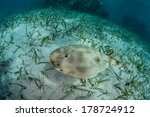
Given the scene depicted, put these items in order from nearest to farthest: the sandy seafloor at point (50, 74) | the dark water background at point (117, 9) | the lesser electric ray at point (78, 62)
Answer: the lesser electric ray at point (78, 62) < the sandy seafloor at point (50, 74) < the dark water background at point (117, 9)

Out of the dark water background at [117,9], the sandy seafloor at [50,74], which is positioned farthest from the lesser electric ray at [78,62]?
the dark water background at [117,9]

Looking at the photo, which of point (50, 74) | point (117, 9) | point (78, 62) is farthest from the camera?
point (117, 9)

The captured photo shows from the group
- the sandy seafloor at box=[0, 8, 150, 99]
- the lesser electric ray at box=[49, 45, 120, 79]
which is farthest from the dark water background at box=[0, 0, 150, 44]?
the lesser electric ray at box=[49, 45, 120, 79]

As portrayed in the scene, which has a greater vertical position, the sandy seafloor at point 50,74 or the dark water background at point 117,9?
the dark water background at point 117,9

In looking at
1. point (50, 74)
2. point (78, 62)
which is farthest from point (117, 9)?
point (78, 62)

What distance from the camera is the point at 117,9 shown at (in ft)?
78.4

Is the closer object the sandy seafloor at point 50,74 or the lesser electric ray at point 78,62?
the lesser electric ray at point 78,62

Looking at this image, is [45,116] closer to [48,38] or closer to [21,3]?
[48,38]

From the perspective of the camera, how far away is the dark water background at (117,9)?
53.5ft

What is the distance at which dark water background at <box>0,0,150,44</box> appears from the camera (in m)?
16.3

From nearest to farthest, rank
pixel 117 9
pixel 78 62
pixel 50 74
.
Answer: pixel 78 62, pixel 50 74, pixel 117 9

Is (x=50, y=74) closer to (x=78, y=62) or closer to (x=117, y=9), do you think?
(x=78, y=62)

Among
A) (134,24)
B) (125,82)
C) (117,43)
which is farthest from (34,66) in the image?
(134,24)

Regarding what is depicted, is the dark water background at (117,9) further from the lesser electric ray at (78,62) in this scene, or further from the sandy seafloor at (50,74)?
the lesser electric ray at (78,62)
